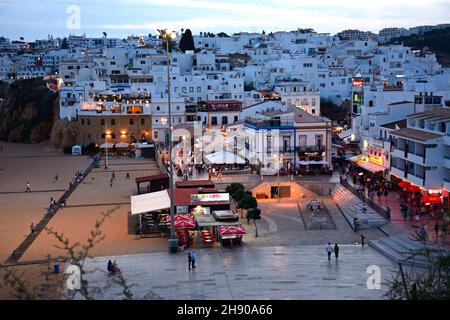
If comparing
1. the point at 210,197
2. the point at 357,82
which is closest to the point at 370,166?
the point at 210,197

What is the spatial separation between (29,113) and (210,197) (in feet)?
181

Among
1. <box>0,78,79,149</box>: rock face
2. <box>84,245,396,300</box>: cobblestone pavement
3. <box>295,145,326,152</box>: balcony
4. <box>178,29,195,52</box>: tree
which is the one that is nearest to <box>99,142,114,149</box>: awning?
<box>0,78,79,149</box>: rock face

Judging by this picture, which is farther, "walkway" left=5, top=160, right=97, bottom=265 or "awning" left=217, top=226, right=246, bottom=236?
"awning" left=217, top=226, right=246, bottom=236

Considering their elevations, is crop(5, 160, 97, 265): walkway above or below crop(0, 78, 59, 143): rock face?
below

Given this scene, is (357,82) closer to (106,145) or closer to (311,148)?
(311,148)

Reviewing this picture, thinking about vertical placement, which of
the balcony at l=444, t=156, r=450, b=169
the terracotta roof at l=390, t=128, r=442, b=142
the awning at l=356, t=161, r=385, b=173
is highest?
the terracotta roof at l=390, t=128, r=442, b=142

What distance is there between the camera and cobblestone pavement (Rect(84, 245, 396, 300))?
691 inches

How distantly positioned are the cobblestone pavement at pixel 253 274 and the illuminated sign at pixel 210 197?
436cm

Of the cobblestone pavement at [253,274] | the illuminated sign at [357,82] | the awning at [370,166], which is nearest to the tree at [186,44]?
the illuminated sign at [357,82]

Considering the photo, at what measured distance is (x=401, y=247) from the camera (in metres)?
22.0

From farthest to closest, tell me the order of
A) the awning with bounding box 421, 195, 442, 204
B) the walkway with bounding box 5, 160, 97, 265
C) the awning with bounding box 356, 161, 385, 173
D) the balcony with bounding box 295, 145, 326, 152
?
the balcony with bounding box 295, 145, 326, 152, the awning with bounding box 356, 161, 385, 173, the awning with bounding box 421, 195, 442, 204, the walkway with bounding box 5, 160, 97, 265

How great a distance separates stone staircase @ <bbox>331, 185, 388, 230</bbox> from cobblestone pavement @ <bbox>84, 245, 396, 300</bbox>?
3.18 m

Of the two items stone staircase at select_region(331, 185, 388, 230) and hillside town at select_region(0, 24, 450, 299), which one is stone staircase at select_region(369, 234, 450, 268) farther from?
stone staircase at select_region(331, 185, 388, 230)
